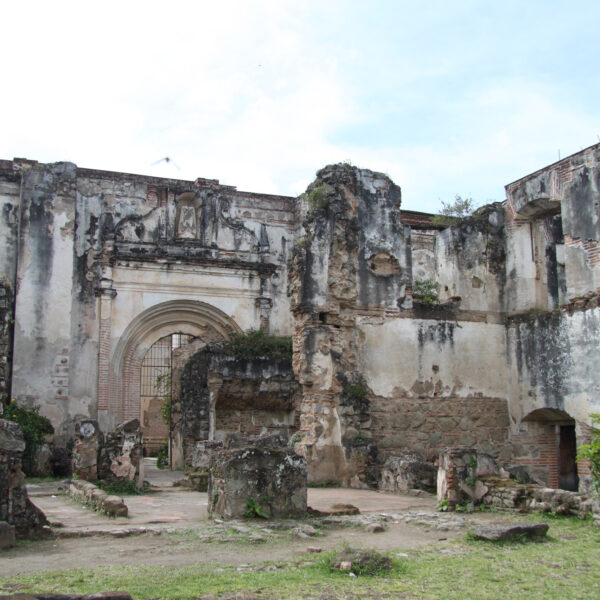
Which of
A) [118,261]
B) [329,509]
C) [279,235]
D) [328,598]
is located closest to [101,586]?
[328,598]

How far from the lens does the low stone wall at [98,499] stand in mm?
8003

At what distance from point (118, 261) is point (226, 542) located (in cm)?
1368

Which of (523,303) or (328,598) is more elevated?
(523,303)

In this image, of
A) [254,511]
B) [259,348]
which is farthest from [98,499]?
[259,348]

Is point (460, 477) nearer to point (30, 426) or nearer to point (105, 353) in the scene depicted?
point (30, 426)

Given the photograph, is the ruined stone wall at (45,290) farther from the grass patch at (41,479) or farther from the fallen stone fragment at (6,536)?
the fallen stone fragment at (6,536)

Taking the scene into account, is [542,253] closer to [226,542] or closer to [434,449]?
[434,449]

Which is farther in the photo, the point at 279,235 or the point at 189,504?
the point at 279,235

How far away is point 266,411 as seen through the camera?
714 inches

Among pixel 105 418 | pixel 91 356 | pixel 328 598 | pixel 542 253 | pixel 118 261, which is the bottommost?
pixel 328 598

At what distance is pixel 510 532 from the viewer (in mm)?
6410

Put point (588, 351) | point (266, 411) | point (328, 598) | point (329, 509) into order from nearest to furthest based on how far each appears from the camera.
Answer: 1. point (328, 598)
2. point (329, 509)
3. point (588, 351)
4. point (266, 411)

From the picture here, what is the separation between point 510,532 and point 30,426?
12.4 m

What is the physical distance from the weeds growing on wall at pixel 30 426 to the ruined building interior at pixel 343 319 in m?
0.52
